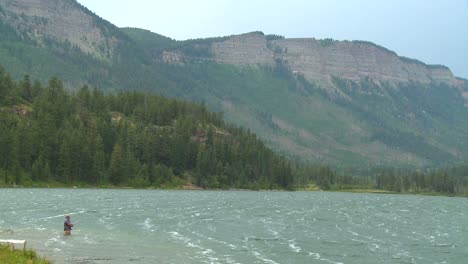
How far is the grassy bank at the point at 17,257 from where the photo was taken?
169 feet

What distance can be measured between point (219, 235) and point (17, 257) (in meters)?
39.4

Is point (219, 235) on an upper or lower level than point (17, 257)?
upper

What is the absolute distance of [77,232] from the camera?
284ft

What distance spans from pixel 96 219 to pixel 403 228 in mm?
54502

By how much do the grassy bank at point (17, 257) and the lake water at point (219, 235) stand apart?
5884 mm

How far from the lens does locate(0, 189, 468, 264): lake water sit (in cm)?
6969

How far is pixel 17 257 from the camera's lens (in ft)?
175

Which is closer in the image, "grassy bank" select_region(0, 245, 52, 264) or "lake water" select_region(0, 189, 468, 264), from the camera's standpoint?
"grassy bank" select_region(0, 245, 52, 264)

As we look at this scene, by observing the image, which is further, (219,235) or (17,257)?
(219,235)

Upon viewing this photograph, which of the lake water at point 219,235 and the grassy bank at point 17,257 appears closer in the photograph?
the grassy bank at point 17,257

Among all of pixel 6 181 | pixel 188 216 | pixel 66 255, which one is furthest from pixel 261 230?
pixel 6 181

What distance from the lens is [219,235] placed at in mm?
89000

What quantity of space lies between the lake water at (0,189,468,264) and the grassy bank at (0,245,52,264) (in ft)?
19.3

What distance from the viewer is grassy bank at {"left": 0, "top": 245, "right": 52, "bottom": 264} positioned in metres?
51.6
